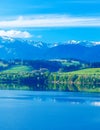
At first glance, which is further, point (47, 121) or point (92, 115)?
point (92, 115)

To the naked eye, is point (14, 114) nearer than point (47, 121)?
No

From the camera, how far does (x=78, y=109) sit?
289 ft

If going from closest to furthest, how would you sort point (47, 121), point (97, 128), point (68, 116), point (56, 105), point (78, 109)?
1. point (97, 128)
2. point (47, 121)
3. point (68, 116)
4. point (78, 109)
5. point (56, 105)

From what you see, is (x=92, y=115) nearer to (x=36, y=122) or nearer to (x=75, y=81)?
(x=36, y=122)

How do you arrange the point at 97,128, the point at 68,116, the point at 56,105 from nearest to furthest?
the point at 97,128, the point at 68,116, the point at 56,105

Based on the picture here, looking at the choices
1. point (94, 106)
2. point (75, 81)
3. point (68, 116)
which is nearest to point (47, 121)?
point (68, 116)

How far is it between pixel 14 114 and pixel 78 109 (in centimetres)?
1392

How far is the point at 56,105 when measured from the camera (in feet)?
308

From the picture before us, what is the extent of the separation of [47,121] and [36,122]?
5.58 feet

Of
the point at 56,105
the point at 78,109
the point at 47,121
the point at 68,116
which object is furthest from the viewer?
the point at 56,105

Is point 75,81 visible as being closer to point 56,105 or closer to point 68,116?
point 56,105

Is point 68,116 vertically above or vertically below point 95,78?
below

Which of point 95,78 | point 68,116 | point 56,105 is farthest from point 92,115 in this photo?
point 95,78

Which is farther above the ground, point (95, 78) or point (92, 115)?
point (95, 78)
